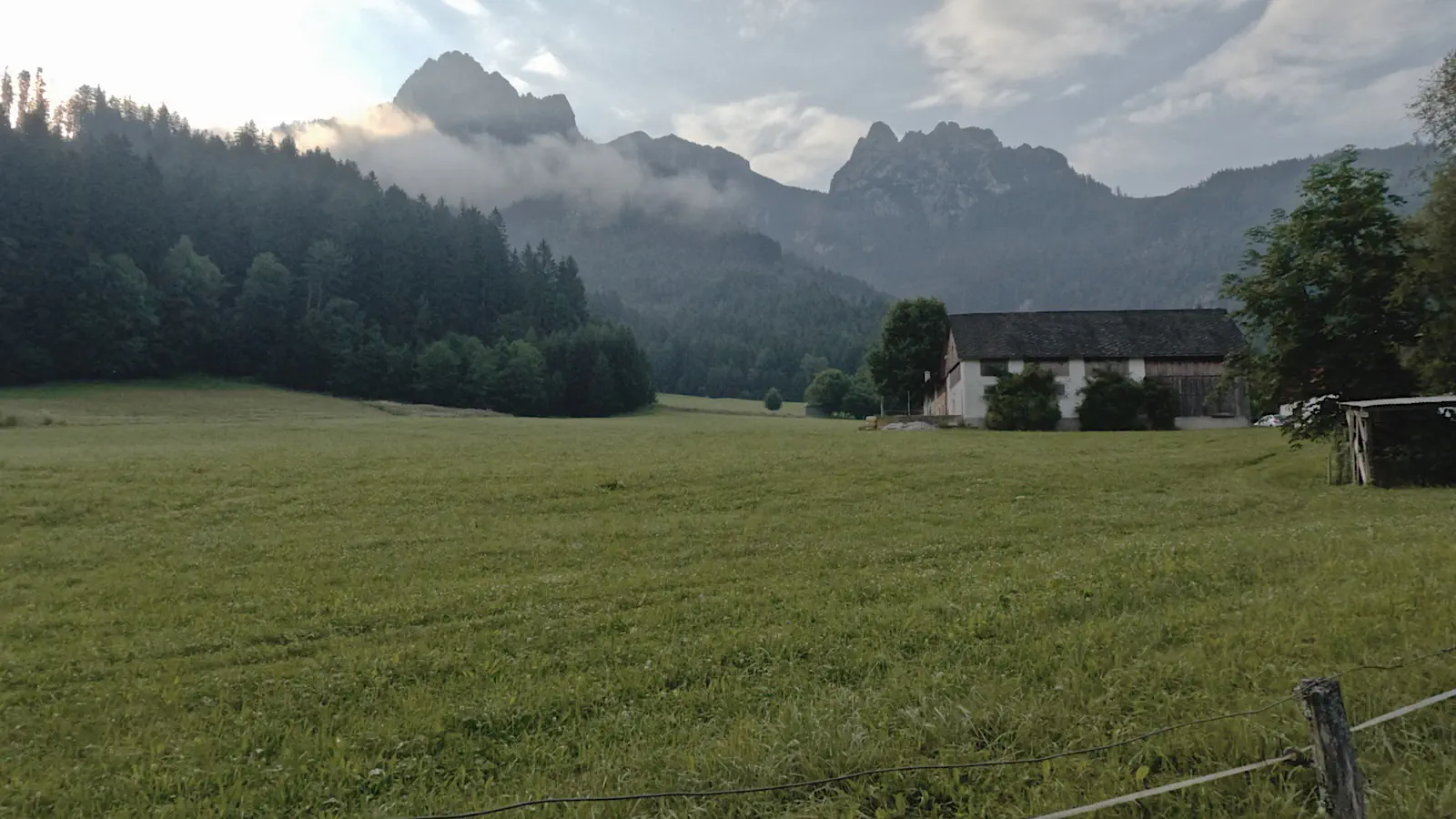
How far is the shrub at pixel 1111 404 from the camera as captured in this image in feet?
186

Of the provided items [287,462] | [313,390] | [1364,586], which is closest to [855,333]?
[313,390]

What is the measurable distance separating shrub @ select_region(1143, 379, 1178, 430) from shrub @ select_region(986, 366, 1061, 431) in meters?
6.89

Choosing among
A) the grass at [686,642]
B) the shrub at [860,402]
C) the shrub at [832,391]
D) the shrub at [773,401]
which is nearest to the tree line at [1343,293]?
the grass at [686,642]

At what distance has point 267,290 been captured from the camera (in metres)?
96.2

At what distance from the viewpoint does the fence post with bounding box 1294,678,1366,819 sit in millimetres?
4234

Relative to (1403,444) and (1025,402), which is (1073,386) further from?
(1403,444)

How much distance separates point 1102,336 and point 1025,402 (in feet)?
41.9

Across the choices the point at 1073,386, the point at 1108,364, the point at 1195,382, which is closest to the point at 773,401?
the point at 1073,386

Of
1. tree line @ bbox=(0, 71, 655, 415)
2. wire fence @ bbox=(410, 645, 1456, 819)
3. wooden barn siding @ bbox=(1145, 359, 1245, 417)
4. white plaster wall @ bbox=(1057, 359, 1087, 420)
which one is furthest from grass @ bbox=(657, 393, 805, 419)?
wire fence @ bbox=(410, 645, 1456, 819)

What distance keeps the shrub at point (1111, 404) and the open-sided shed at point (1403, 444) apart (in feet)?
102

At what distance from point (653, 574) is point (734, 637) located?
14.0 feet

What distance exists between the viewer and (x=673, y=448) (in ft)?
117

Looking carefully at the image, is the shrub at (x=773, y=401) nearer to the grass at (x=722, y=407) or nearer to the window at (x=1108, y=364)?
the grass at (x=722, y=407)

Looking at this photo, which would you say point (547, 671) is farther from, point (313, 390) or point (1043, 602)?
point (313, 390)
